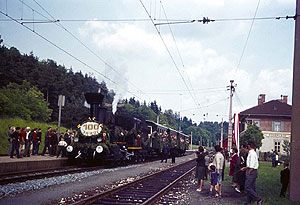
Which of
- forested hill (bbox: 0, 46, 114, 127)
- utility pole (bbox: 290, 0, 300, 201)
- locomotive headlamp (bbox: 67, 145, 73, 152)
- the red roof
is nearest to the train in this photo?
locomotive headlamp (bbox: 67, 145, 73, 152)

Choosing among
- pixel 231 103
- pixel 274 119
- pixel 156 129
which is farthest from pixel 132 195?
pixel 274 119

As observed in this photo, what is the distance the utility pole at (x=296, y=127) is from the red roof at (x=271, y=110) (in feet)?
161

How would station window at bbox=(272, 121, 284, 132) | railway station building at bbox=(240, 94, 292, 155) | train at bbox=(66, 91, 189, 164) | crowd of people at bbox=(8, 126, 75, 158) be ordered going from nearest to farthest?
crowd of people at bbox=(8, 126, 75, 158) < train at bbox=(66, 91, 189, 164) < railway station building at bbox=(240, 94, 292, 155) < station window at bbox=(272, 121, 284, 132)

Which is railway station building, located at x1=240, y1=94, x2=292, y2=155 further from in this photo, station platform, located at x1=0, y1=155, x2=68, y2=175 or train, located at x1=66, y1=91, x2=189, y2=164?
station platform, located at x1=0, y1=155, x2=68, y2=175

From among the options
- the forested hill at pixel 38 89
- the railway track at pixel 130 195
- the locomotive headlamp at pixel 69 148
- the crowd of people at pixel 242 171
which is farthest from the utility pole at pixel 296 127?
the forested hill at pixel 38 89

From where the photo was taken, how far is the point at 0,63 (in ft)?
192

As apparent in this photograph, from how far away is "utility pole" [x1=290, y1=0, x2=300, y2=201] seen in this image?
429 inches

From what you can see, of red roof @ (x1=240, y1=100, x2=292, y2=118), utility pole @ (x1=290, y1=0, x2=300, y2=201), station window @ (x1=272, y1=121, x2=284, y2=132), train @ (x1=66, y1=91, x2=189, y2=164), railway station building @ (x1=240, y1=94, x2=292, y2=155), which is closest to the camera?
utility pole @ (x1=290, y1=0, x2=300, y2=201)

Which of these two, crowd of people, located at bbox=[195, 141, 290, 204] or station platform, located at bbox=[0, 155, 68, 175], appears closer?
crowd of people, located at bbox=[195, 141, 290, 204]

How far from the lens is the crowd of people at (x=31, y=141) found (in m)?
17.5

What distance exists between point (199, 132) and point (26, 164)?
132620 mm

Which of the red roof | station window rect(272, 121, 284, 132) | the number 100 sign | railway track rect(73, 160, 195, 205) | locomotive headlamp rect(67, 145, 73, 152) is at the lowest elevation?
railway track rect(73, 160, 195, 205)

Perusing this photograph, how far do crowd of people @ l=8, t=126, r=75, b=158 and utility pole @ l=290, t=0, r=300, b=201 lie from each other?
12.5 m

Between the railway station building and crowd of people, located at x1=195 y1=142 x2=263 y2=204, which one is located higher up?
the railway station building
